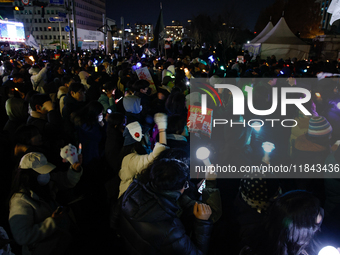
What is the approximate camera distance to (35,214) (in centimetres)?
202

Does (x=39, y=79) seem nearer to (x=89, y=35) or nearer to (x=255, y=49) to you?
(x=89, y=35)

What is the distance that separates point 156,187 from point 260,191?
3.72ft

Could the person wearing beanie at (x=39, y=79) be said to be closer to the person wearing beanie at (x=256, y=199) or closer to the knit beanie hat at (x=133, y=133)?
the knit beanie hat at (x=133, y=133)

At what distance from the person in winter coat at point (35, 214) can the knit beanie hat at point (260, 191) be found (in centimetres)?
187

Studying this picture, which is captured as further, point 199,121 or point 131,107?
point 131,107

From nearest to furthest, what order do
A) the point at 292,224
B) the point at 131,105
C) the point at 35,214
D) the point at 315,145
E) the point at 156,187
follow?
the point at 292,224 < the point at 156,187 < the point at 35,214 < the point at 315,145 < the point at 131,105

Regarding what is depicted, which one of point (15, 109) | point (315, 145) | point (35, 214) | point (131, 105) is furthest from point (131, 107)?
point (315, 145)

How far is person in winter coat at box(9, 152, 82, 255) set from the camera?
192 centimetres

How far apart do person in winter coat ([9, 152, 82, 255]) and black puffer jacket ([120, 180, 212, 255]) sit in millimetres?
802

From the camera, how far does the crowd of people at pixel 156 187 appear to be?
1.75 metres

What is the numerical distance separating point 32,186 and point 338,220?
3.30 meters

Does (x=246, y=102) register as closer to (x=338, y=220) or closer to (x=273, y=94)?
(x=273, y=94)

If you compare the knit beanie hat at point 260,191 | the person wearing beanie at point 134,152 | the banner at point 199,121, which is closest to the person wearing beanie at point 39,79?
the person wearing beanie at point 134,152

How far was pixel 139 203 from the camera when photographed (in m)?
1.74
